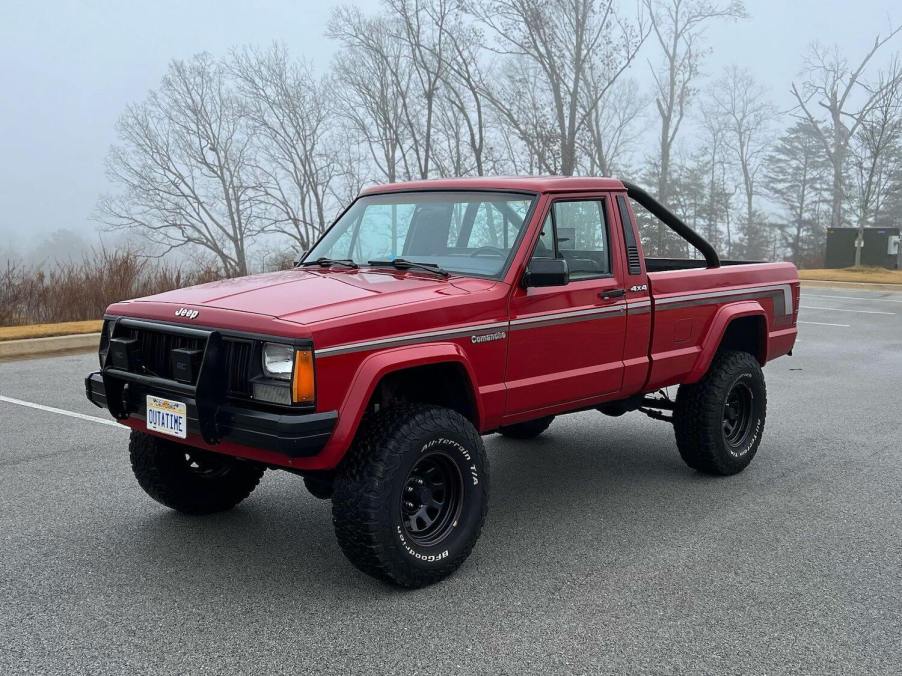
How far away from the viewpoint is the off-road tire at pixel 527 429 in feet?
23.0

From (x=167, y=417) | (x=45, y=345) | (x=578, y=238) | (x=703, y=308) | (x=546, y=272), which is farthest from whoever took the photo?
(x=45, y=345)

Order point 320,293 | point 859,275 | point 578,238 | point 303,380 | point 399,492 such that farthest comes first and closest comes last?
point 859,275
point 578,238
point 320,293
point 399,492
point 303,380

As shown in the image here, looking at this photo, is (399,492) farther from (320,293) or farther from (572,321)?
(572,321)

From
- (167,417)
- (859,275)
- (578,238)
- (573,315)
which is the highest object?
(578,238)

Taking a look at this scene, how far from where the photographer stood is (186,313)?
4.27m

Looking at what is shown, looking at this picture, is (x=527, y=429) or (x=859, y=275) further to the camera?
(x=859, y=275)

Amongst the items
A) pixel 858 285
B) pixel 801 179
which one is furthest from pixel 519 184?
pixel 801 179

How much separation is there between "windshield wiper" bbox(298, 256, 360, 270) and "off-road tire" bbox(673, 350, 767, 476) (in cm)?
247

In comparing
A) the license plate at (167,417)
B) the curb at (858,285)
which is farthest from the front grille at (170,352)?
the curb at (858,285)

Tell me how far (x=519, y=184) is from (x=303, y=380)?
195 centimetres

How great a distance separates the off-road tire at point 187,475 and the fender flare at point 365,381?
109 cm

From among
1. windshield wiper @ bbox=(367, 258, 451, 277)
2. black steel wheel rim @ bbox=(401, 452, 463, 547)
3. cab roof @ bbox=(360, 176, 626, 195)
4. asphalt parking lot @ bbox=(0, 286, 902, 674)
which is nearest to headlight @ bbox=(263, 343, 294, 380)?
black steel wheel rim @ bbox=(401, 452, 463, 547)

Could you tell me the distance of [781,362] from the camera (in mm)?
11414

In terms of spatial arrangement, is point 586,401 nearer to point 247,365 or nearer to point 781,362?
point 247,365
